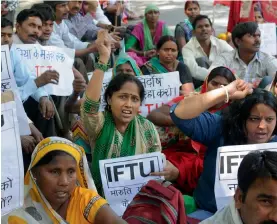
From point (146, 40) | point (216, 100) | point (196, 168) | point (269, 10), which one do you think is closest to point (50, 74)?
point (196, 168)

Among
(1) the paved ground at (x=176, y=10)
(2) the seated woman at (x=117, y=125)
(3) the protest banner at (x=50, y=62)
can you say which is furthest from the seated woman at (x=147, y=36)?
(1) the paved ground at (x=176, y=10)

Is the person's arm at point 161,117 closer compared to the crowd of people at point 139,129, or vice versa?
the crowd of people at point 139,129

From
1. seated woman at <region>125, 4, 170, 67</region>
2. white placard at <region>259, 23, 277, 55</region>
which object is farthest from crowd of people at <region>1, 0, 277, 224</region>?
white placard at <region>259, 23, 277, 55</region>

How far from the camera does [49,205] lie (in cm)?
279

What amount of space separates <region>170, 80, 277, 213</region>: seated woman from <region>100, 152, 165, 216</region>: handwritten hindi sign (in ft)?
0.90

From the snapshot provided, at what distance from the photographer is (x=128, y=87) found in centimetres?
369

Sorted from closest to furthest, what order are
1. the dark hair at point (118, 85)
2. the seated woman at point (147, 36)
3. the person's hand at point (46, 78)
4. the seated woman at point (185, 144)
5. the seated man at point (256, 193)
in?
the seated man at point (256, 193), the dark hair at point (118, 85), the seated woman at point (185, 144), the person's hand at point (46, 78), the seated woman at point (147, 36)

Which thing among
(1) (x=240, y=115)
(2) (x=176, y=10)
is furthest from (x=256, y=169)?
(2) (x=176, y=10)

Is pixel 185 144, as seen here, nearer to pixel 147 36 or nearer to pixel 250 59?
pixel 250 59

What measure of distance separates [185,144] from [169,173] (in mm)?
723

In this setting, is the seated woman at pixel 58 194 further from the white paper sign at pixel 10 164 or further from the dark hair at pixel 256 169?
the dark hair at pixel 256 169

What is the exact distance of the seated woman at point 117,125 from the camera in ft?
11.8

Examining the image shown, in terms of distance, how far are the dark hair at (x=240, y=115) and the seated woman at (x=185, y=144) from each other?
55 centimetres

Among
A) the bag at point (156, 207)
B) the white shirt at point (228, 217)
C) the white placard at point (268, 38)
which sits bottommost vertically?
the bag at point (156, 207)
